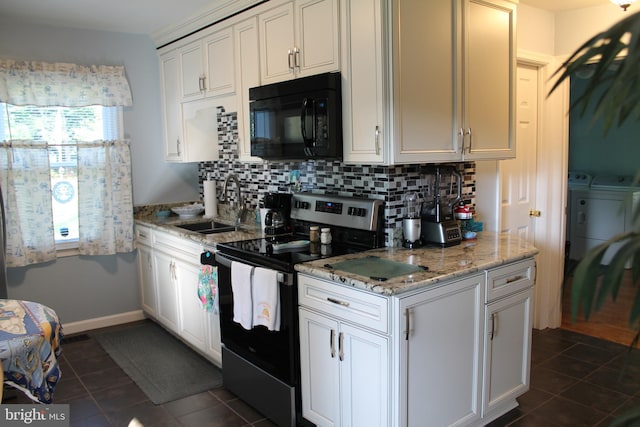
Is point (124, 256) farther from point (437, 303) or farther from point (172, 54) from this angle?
point (437, 303)

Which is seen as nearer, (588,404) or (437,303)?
(437,303)

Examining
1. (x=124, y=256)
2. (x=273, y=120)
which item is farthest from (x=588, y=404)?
Result: (x=124, y=256)

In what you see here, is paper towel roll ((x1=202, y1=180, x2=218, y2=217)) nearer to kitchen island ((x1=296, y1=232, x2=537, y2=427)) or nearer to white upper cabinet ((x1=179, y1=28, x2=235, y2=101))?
white upper cabinet ((x1=179, y1=28, x2=235, y2=101))

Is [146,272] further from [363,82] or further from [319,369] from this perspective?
[363,82]

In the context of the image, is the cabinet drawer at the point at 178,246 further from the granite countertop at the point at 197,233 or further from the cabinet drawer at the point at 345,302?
the cabinet drawer at the point at 345,302

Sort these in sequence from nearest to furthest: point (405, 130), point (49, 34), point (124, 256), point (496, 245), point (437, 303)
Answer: point (437, 303)
point (405, 130)
point (496, 245)
point (49, 34)
point (124, 256)

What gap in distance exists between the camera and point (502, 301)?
2.51 meters

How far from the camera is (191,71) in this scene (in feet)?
12.8

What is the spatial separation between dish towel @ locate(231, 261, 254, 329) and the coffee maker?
53 centimetres

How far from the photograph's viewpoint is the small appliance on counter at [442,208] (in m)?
2.75

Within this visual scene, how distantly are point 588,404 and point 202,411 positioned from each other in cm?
216

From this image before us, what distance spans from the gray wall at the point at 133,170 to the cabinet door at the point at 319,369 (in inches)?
98.0

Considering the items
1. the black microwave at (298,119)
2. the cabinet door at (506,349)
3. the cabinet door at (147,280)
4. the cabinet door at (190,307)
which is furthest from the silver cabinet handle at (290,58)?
the cabinet door at (147,280)

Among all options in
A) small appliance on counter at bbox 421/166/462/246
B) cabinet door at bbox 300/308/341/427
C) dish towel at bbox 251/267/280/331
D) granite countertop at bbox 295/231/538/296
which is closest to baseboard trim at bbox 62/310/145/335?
dish towel at bbox 251/267/280/331
